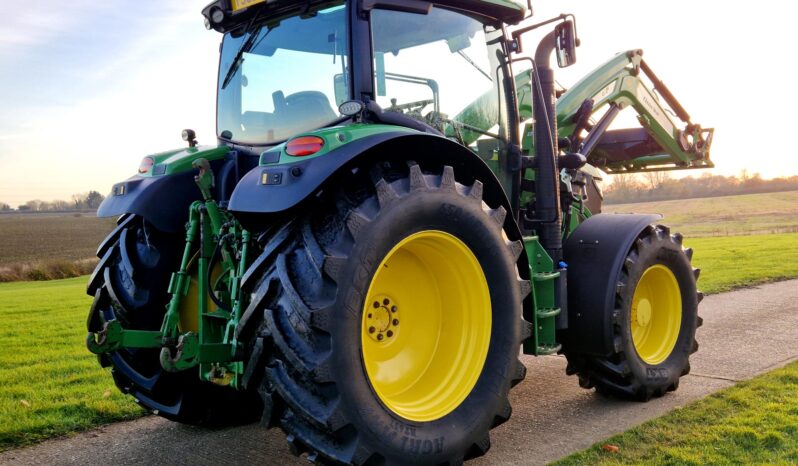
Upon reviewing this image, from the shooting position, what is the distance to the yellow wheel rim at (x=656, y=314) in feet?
16.5

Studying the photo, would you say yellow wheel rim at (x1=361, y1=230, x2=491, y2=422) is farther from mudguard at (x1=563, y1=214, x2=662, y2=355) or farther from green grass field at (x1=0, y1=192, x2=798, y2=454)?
mudguard at (x1=563, y1=214, x2=662, y2=355)

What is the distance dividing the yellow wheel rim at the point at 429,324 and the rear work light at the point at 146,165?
1798 mm

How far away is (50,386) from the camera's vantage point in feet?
18.3

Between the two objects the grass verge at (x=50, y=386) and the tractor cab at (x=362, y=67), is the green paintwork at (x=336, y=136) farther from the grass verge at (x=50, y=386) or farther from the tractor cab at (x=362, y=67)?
the grass verge at (x=50, y=386)

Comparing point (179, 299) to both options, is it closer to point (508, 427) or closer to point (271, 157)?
point (271, 157)

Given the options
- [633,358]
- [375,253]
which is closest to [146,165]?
[375,253]

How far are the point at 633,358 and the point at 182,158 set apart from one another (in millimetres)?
3195

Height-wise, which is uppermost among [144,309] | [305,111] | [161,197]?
[305,111]

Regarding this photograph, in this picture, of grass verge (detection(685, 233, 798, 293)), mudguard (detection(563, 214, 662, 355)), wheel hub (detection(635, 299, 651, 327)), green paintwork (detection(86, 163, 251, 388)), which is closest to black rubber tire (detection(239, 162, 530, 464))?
green paintwork (detection(86, 163, 251, 388))

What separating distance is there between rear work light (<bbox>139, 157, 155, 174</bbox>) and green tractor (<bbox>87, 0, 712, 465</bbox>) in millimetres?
25

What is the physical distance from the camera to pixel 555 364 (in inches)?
230

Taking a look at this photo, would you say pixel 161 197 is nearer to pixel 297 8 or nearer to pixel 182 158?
pixel 182 158

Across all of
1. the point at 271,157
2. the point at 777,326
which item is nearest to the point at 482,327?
the point at 271,157

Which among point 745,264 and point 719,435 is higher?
point 719,435
